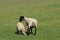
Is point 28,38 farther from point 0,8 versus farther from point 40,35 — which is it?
point 0,8

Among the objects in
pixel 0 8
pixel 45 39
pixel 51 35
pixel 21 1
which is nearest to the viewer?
pixel 45 39

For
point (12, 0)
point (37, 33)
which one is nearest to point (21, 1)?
point (12, 0)

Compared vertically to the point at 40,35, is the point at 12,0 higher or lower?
higher

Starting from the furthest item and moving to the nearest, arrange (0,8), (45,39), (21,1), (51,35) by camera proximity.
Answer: (21,1) → (0,8) → (51,35) → (45,39)

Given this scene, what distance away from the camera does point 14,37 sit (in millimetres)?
12422

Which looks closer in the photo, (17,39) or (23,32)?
(17,39)

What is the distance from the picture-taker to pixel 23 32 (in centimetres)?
1274

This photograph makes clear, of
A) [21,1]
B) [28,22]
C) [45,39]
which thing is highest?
[21,1]

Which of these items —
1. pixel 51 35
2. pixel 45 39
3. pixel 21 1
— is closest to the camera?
pixel 45 39

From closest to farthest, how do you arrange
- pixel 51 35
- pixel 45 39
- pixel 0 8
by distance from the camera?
pixel 45 39
pixel 51 35
pixel 0 8

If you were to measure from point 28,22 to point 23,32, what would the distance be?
2.06 feet

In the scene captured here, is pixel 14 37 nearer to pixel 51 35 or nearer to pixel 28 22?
pixel 28 22

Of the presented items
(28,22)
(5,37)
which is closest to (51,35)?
(28,22)

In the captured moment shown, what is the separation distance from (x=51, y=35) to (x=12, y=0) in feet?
76.5
